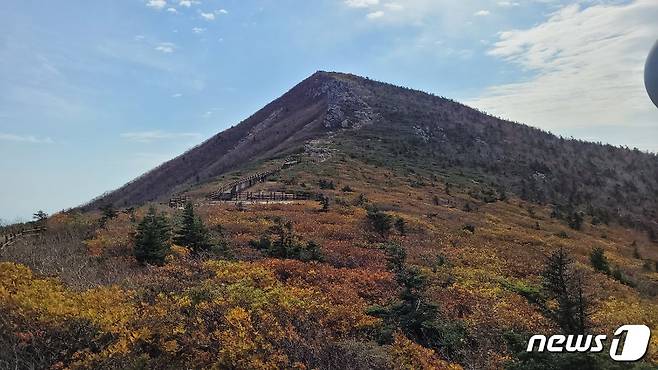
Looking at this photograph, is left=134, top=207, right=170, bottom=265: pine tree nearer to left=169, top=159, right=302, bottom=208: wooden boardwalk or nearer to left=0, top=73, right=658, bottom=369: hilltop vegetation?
left=0, top=73, right=658, bottom=369: hilltop vegetation

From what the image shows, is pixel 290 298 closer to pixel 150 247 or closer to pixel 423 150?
pixel 150 247

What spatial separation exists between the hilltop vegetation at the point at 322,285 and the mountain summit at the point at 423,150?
1735cm

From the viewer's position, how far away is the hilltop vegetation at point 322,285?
9.07 m

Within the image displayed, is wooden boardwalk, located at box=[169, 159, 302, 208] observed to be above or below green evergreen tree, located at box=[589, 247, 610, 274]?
above

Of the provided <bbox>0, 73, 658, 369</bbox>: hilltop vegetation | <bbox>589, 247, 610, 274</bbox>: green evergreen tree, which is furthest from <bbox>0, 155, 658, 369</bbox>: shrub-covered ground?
<bbox>589, 247, 610, 274</bbox>: green evergreen tree

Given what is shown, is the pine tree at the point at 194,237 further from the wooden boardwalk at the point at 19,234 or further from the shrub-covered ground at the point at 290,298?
the wooden boardwalk at the point at 19,234

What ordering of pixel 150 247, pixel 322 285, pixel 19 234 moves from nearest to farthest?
pixel 322 285, pixel 150 247, pixel 19 234

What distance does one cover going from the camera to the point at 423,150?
71.2 m

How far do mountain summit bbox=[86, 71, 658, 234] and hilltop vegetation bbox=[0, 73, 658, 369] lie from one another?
17346 mm

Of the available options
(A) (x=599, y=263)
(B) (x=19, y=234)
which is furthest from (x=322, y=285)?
(A) (x=599, y=263)

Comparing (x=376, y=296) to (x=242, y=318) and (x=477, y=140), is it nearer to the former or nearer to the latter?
(x=242, y=318)

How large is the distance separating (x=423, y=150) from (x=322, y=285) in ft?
194

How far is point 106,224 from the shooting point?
2333 cm

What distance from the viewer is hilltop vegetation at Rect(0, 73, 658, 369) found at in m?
9.07
